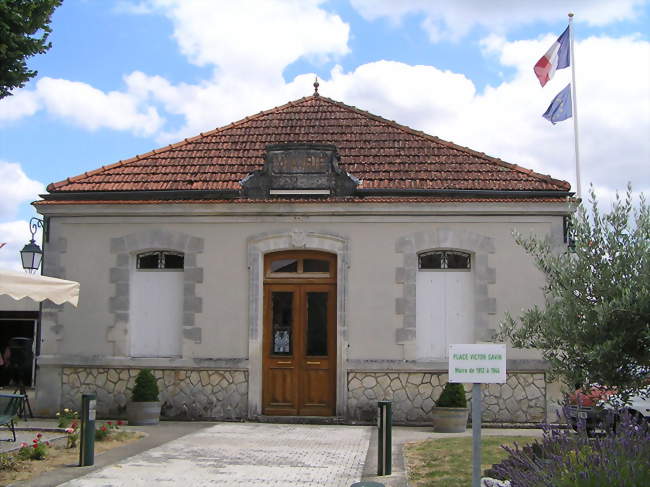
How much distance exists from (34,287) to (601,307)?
7.26m

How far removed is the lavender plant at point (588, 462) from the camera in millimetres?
5887

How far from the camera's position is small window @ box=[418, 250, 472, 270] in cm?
1448

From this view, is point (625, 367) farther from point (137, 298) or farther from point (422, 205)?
point (137, 298)

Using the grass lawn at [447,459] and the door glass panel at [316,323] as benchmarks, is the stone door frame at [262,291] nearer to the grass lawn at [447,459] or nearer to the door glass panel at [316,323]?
the door glass panel at [316,323]

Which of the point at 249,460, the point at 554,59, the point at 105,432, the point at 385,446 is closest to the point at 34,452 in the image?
the point at 105,432

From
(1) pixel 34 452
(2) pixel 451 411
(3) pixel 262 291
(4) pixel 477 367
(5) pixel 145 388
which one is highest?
(3) pixel 262 291

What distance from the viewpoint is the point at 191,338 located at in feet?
47.2

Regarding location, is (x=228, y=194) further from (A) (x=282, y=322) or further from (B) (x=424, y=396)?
(B) (x=424, y=396)

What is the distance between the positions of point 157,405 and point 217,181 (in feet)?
14.2

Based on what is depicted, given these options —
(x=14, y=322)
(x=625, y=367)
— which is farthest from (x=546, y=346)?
(x=14, y=322)

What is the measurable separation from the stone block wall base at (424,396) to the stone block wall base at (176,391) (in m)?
2.12

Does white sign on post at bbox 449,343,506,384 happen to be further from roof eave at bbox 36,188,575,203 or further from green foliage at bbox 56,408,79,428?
green foliage at bbox 56,408,79,428

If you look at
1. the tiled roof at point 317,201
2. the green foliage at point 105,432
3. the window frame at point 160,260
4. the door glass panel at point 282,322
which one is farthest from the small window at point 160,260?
the green foliage at point 105,432

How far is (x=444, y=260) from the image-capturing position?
47.6 ft
